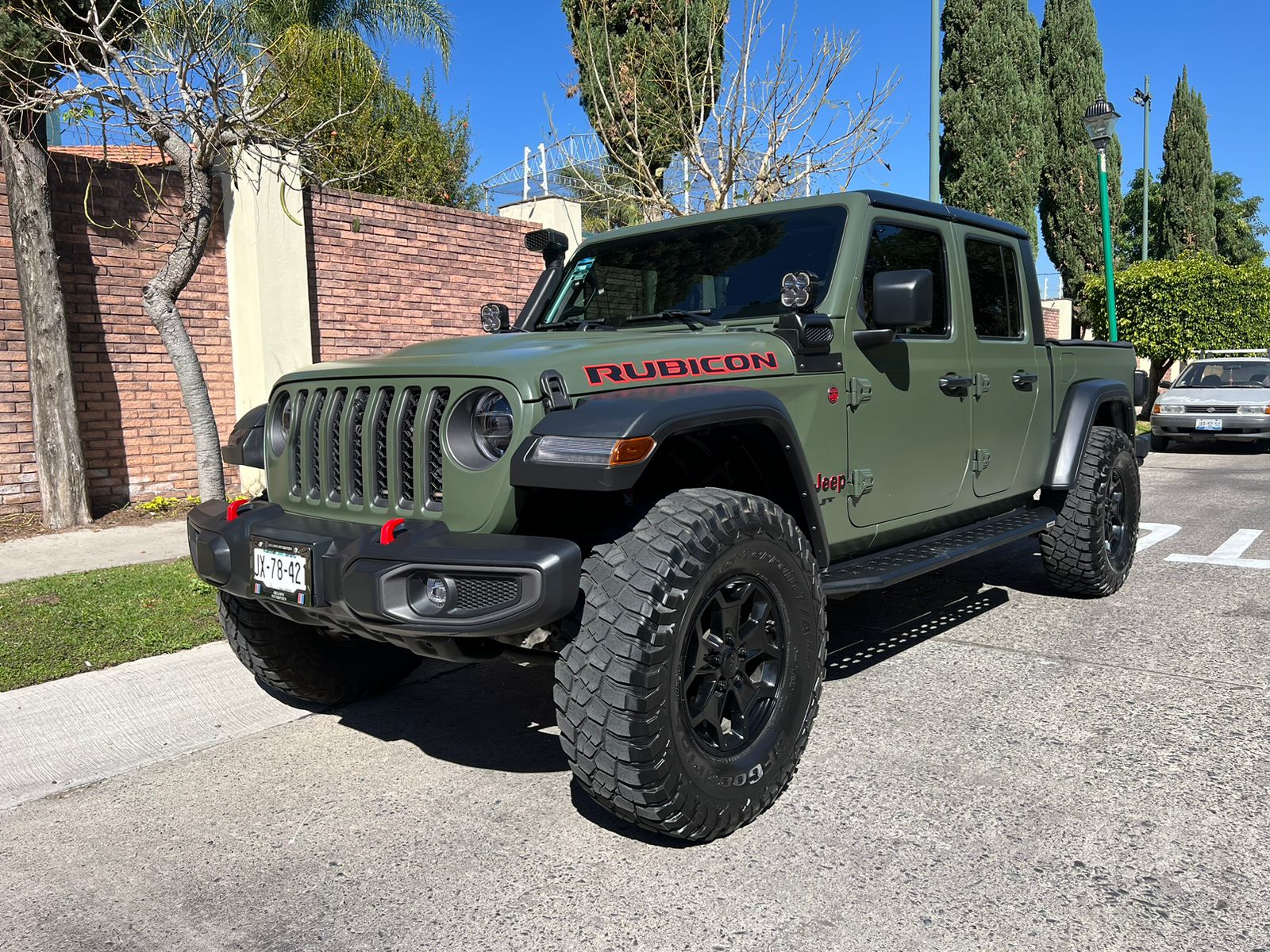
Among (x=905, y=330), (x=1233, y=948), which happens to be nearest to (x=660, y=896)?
(x=1233, y=948)

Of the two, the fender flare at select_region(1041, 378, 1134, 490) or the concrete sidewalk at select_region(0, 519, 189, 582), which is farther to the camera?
the concrete sidewalk at select_region(0, 519, 189, 582)

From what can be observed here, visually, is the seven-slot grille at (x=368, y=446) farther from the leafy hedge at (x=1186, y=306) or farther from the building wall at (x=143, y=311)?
the leafy hedge at (x=1186, y=306)

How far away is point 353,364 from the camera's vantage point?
337cm

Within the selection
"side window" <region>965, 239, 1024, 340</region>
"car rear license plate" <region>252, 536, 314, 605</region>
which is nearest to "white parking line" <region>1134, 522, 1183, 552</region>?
"side window" <region>965, 239, 1024, 340</region>

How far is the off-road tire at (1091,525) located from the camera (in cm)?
541

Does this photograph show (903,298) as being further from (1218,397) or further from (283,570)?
(1218,397)

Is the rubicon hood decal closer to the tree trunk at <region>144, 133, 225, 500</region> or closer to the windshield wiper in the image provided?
the windshield wiper

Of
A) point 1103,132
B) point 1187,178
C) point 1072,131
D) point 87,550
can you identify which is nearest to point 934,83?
point 1103,132

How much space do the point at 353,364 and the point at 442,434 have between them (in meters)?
0.64

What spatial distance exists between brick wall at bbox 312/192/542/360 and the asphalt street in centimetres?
580

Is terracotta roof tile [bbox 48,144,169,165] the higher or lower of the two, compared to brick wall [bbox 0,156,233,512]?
higher

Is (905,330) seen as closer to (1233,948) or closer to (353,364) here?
(353,364)

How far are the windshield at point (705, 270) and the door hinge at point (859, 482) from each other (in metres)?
0.66

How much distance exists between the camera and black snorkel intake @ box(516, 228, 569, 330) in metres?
4.64
